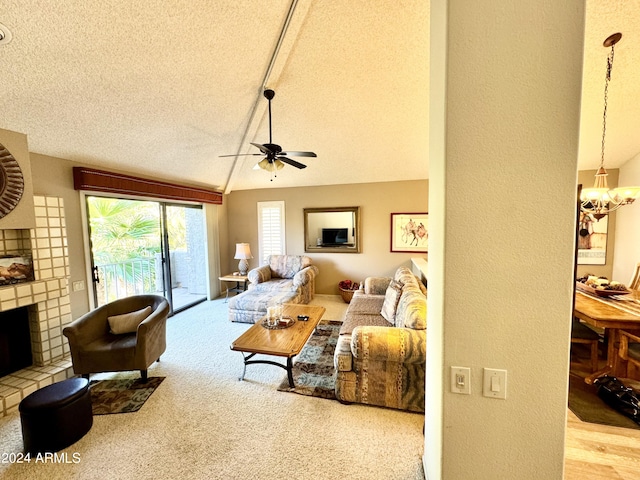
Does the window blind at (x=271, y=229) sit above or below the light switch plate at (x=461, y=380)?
above

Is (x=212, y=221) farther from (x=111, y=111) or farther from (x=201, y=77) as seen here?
(x=201, y=77)

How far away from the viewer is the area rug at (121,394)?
2400 mm

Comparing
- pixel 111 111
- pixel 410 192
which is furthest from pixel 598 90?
pixel 111 111

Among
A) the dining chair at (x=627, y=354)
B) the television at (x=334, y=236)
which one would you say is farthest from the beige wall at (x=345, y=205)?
the dining chair at (x=627, y=354)

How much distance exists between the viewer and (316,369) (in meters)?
2.99

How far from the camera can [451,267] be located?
1091 mm

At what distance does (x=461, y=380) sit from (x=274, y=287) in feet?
13.4

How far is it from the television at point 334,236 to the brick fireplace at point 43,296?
4188mm

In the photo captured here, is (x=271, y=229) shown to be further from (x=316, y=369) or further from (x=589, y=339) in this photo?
(x=589, y=339)

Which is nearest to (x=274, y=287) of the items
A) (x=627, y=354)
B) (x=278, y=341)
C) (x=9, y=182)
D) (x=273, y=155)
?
(x=278, y=341)

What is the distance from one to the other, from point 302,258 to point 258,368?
111 inches

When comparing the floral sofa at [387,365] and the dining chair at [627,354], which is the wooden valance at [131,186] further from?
the dining chair at [627,354]

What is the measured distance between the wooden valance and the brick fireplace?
457mm

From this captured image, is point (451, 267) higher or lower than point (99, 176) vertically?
lower
